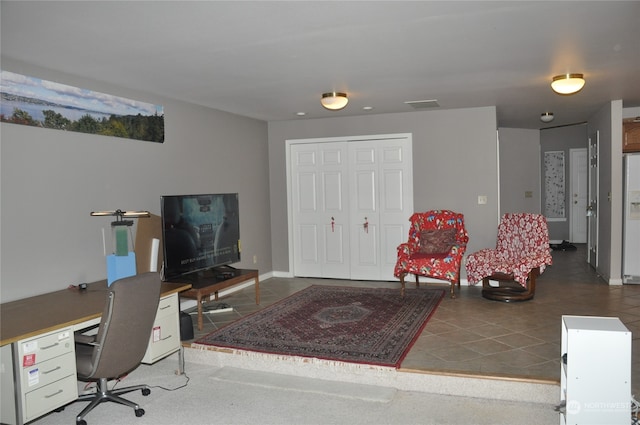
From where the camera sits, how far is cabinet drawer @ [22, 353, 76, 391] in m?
2.70

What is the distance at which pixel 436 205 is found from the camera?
6.58 m

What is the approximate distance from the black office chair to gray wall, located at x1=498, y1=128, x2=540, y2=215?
7919 mm

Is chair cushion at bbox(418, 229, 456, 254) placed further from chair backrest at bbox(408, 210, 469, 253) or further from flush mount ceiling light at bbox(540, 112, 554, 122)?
flush mount ceiling light at bbox(540, 112, 554, 122)

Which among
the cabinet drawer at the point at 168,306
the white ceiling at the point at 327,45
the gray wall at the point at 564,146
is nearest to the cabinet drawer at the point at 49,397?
the cabinet drawer at the point at 168,306

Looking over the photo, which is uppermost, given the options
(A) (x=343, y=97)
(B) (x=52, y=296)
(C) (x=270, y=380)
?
(A) (x=343, y=97)

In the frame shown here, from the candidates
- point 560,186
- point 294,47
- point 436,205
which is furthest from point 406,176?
point 560,186

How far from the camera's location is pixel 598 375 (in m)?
2.48

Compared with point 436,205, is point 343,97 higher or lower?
higher

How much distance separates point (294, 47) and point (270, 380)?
2503mm

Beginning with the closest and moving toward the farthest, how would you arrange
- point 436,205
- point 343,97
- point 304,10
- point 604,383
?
point 604,383, point 304,10, point 343,97, point 436,205

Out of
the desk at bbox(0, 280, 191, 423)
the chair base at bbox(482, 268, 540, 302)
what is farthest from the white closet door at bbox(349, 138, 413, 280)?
the desk at bbox(0, 280, 191, 423)

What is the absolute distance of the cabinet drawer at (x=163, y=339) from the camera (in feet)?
11.8

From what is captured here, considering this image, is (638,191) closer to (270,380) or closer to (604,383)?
(604,383)

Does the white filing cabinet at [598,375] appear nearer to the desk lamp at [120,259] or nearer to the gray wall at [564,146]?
the desk lamp at [120,259]
